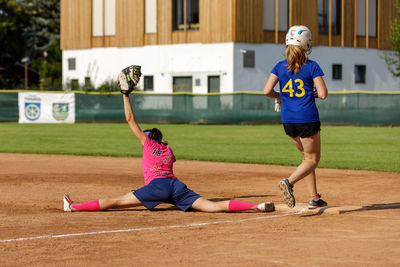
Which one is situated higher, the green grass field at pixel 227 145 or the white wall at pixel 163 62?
the white wall at pixel 163 62

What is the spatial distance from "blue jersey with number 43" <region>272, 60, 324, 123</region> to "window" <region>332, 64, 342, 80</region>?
37.9 meters

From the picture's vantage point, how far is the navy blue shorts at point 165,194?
8.85 metres

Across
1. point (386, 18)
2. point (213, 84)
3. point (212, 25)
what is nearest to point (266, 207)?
point (212, 25)

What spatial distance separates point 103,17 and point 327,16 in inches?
545

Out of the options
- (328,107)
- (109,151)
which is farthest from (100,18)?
(109,151)

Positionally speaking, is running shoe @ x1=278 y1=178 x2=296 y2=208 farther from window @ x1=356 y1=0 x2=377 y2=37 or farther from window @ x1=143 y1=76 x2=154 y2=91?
window @ x1=356 y1=0 x2=377 y2=37

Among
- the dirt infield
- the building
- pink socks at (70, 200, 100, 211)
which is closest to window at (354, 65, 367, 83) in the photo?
the building

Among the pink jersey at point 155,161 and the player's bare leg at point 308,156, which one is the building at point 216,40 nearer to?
the pink jersey at point 155,161

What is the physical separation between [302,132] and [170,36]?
35.3 m

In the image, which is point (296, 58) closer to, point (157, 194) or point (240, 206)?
point (240, 206)

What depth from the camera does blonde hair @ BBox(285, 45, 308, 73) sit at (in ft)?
27.4

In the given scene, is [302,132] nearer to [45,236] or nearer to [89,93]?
[45,236]

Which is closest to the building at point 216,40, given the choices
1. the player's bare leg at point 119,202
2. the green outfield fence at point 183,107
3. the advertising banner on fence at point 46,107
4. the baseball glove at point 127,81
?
the green outfield fence at point 183,107

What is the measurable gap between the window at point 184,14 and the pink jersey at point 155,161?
1340 inches
